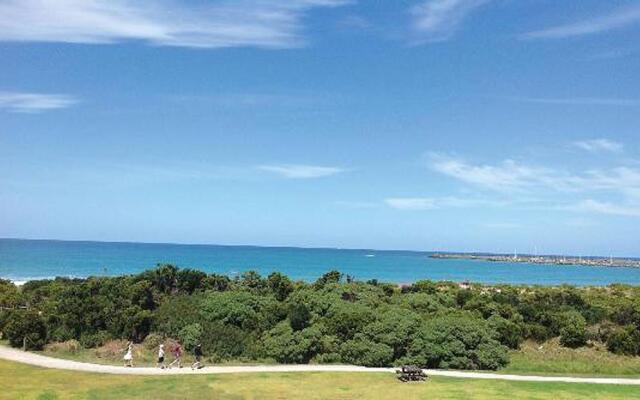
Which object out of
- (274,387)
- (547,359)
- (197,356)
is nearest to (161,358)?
(197,356)

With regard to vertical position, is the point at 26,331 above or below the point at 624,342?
below

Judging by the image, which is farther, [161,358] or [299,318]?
[299,318]

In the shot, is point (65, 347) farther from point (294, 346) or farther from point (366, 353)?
point (366, 353)

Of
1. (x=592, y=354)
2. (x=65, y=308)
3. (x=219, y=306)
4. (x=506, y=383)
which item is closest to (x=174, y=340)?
(x=219, y=306)

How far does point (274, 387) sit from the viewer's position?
73.2ft

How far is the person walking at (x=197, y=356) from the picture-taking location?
85.3ft

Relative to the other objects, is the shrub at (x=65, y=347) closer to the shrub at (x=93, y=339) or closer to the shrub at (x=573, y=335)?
the shrub at (x=93, y=339)

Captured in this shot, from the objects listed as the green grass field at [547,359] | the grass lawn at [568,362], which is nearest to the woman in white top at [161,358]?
the green grass field at [547,359]

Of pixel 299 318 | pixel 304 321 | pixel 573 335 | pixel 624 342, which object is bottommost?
pixel 624 342

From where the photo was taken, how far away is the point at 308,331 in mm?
28875

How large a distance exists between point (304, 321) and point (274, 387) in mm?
8806

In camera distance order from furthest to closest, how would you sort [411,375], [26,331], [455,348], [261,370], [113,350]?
[26,331] < [113,350] < [455,348] < [261,370] < [411,375]

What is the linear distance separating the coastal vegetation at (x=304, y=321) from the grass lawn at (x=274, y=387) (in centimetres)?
366

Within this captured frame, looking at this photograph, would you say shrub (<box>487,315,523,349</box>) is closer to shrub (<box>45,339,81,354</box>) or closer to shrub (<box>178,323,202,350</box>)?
shrub (<box>178,323,202,350</box>)
